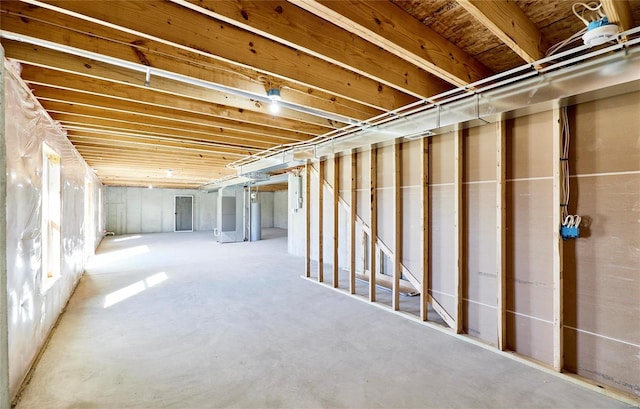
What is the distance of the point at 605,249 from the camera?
6.28ft

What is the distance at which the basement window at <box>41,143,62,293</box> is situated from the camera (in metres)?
2.88

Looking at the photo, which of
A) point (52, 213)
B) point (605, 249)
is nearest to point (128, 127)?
point (52, 213)

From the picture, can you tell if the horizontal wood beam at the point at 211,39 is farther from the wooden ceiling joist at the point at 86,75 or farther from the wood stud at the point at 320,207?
the wood stud at the point at 320,207

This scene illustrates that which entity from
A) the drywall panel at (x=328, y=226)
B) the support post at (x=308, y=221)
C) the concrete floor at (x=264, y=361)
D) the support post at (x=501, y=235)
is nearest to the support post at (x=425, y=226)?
the concrete floor at (x=264, y=361)

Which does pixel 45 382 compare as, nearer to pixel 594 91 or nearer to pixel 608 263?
pixel 608 263

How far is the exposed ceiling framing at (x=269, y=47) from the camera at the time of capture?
4.86 ft

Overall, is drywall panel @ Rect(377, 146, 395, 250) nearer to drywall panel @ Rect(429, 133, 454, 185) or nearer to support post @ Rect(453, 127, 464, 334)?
drywall panel @ Rect(429, 133, 454, 185)

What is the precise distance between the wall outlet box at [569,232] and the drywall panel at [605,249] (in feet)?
0.20

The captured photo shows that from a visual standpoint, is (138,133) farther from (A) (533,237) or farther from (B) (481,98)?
(A) (533,237)

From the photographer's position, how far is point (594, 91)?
178 centimetres

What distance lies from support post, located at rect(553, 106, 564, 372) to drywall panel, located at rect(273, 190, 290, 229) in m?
11.8

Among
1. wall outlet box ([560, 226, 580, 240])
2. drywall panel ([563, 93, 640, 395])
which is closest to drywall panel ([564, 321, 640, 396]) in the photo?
drywall panel ([563, 93, 640, 395])

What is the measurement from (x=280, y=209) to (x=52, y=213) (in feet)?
35.7

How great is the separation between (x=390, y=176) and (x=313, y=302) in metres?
1.80
